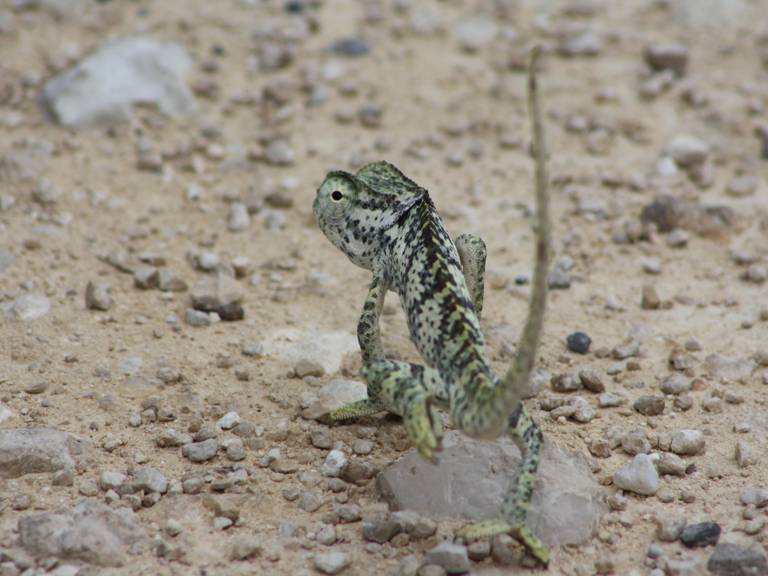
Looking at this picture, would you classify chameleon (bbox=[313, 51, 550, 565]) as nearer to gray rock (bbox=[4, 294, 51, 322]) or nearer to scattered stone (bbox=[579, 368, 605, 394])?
scattered stone (bbox=[579, 368, 605, 394])

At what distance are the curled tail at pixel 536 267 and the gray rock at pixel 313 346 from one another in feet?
7.53

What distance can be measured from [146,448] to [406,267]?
66.2 inches

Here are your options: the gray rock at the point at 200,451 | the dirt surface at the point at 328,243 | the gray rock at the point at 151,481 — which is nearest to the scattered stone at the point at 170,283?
the dirt surface at the point at 328,243

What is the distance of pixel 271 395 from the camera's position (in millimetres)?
5949

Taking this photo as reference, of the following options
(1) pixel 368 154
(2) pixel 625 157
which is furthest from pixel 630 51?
(1) pixel 368 154

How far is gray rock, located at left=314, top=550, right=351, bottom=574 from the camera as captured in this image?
4547mm

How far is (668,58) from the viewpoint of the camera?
32.6 ft

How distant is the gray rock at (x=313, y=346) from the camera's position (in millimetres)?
6359

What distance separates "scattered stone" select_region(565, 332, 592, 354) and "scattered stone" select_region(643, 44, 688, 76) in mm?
4459

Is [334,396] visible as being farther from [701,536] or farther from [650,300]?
[650,300]

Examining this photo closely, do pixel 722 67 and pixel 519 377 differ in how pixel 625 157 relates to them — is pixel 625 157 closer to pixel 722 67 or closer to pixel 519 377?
pixel 722 67

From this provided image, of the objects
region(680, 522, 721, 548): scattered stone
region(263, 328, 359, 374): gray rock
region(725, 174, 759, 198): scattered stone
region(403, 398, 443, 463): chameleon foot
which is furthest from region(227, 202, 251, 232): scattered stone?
region(680, 522, 721, 548): scattered stone

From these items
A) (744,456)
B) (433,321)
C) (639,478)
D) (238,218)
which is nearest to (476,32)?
(238,218)

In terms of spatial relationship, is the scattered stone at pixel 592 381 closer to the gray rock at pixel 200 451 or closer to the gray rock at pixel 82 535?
the gray rock at pixel 200 451
